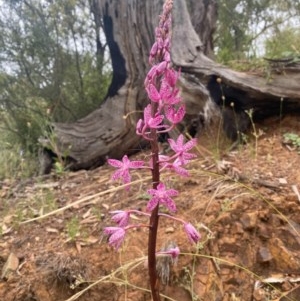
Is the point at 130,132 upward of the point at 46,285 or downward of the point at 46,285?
upward

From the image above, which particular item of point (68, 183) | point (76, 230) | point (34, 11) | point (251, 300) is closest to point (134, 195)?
point (76, 230)

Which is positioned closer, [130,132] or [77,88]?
[130,132]

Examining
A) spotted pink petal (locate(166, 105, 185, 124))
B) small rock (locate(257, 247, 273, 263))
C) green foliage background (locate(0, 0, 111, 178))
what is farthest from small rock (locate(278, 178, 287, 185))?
green foliage background (locate(0, 0, 111, 178))

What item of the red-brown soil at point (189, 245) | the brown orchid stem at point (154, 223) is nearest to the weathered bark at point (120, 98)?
the red-brown soil at point (189, 245)

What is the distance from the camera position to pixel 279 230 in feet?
10.3

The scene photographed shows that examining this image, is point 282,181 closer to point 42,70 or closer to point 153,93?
point 153,93

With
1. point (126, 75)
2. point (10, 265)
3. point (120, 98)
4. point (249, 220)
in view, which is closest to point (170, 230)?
point (249, 220)

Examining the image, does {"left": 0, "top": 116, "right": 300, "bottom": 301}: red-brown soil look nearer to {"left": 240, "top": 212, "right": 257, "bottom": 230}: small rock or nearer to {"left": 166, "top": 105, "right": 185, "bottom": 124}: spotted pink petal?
{"left": 240, "top": 212, "right": 257, "bottom": 230}: small rock

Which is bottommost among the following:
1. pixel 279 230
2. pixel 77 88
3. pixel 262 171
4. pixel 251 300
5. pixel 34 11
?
pixel 251 300

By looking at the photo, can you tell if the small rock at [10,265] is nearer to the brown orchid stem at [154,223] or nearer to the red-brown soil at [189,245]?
the red-brown soil at [189,245]

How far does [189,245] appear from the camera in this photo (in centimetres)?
308

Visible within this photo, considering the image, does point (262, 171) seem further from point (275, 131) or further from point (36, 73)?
point (36, 73)

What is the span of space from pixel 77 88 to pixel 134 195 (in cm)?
278

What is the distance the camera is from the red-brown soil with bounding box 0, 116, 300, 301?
2.92 metres
